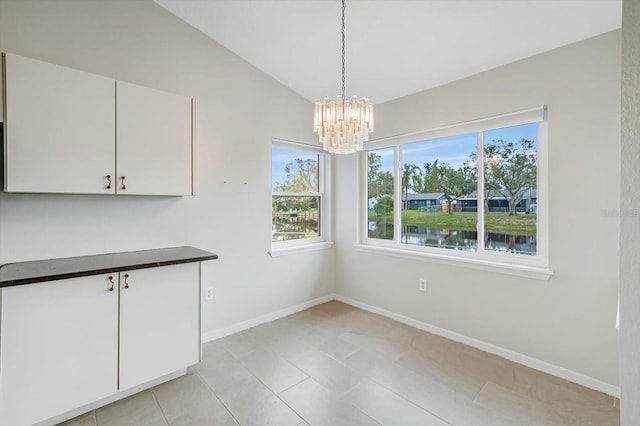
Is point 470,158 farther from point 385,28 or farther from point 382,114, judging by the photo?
point 385,28

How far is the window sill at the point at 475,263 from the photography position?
2389 mm

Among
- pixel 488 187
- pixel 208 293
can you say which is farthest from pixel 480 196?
pixel 208 293

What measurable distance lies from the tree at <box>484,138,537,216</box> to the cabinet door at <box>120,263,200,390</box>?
2.72m

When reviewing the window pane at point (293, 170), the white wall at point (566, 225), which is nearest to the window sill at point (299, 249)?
the window pane at point (293, 170)

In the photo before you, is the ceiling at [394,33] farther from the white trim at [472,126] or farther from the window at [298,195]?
the window at [298,195]

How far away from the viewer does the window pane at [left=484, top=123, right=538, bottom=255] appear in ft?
8.30

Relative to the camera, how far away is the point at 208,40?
9.30ft

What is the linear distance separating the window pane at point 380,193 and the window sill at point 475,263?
0.25 m

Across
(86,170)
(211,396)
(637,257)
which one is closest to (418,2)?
(637,257)

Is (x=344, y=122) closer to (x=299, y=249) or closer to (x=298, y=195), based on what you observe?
(x=298, y=195)

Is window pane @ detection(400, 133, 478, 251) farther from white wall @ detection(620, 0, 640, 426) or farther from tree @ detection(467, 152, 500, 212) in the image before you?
white wall @ detection(620, 0, 640, 426)

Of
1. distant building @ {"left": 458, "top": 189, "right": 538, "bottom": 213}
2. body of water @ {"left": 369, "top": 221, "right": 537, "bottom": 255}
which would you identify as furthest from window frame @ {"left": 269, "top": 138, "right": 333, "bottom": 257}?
distant building @ {"left": 458, "top": 189, "right": 538, "bottom": 213}

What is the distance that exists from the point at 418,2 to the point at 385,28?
1.09 feet

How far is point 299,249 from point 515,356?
234cm
